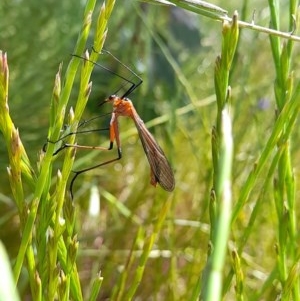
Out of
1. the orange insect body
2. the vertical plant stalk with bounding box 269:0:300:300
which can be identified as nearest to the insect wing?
the orange insect body

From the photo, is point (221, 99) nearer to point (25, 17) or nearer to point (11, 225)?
point (11, 225)

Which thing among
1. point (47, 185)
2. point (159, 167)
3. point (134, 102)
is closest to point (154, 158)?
point (159, 167)

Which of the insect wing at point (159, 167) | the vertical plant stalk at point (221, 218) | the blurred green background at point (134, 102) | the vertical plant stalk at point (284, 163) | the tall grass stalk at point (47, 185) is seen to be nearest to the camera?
the vertical plant stalk at point (221, 218)

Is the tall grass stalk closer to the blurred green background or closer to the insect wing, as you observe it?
the insect wing

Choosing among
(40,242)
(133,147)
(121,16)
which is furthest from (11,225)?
(40,242)

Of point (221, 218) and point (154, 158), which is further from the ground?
point (221, 218)

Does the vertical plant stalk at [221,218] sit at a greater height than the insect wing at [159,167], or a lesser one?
greater

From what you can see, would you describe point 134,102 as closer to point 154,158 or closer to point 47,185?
point 154,158

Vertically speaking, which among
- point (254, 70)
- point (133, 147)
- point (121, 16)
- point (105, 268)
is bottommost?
point (105, 268)

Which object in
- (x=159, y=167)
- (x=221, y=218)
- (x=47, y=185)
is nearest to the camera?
(x=221, y=218)

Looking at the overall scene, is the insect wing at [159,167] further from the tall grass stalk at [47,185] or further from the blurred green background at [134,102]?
the blurred green background at [134,102]

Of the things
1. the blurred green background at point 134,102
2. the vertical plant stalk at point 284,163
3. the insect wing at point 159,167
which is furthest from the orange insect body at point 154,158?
the blurred green background at point 134,102
